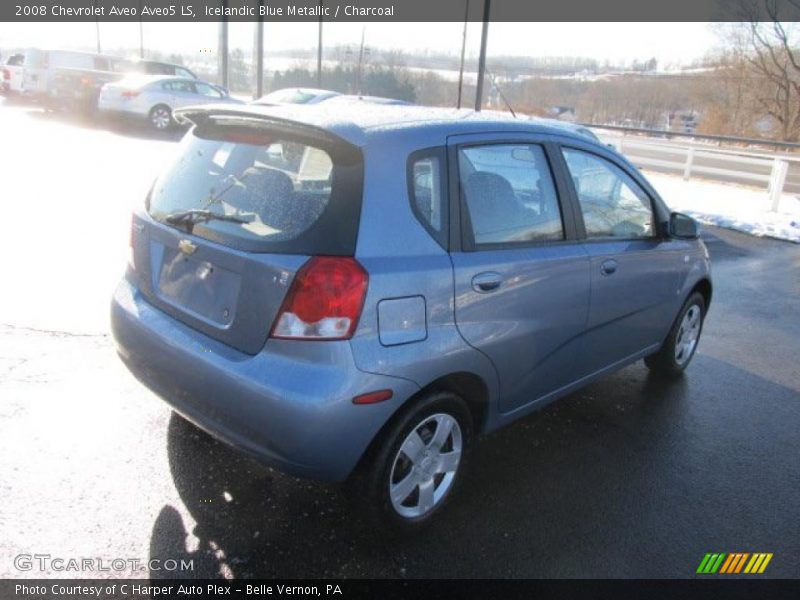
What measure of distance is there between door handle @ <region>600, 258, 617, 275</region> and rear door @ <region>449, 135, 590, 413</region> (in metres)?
0.17

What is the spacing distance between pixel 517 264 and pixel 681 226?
171 cm

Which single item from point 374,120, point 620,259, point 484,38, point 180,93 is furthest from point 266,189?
point 180,93

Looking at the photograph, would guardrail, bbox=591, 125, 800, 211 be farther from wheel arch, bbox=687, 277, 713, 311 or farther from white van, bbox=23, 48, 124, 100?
white van, bbox=23, 48, 124, 100

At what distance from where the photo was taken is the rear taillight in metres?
2.38

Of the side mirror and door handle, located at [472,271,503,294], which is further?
the side mirror

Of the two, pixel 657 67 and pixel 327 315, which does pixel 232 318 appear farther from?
pixel 657 67

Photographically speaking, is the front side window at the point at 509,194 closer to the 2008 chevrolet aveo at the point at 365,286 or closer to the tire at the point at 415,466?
the 2008 chevrolet aveo at the point at 365,286

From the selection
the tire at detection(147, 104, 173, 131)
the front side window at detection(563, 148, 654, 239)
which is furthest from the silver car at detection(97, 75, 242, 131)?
the front side window at detection(563, 148, 654, 239)

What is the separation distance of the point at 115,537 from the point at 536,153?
2589 mm

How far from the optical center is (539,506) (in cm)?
312

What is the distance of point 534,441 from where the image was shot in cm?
373

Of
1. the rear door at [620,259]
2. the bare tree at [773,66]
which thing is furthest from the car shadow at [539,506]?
the bare tree at [773,66]

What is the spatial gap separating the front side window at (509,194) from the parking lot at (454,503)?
4.07ft

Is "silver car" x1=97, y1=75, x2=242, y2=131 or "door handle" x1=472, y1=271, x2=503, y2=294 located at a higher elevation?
Answer: "silver car" x1=97, y1=75, x2=242, y2=131
